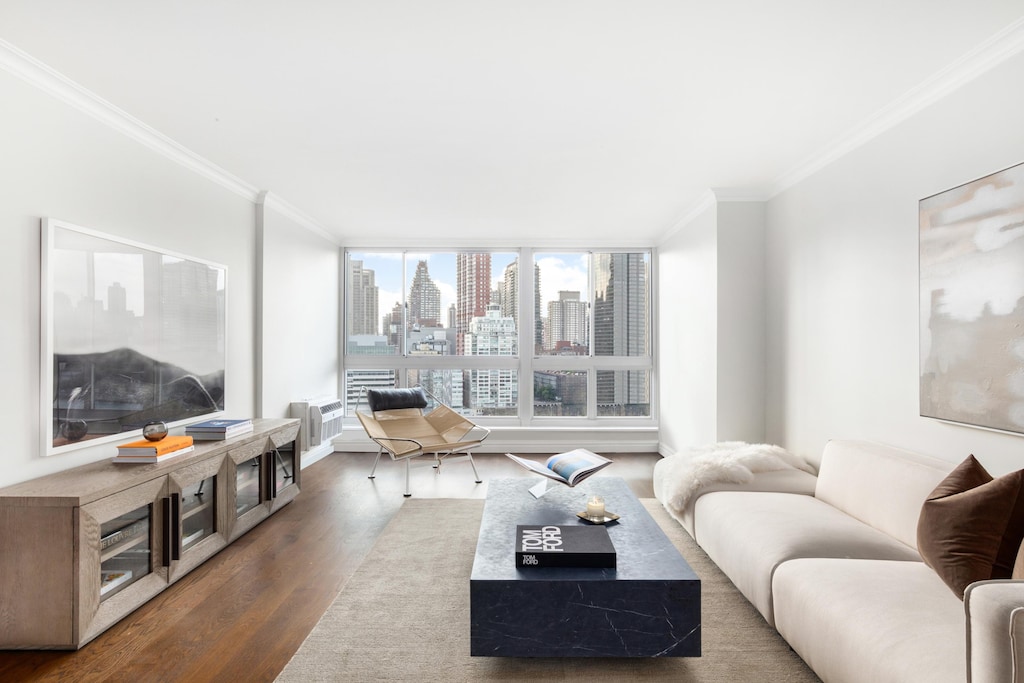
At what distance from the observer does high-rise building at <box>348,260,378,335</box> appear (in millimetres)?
6664

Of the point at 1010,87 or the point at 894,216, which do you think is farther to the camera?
the point at 894,216

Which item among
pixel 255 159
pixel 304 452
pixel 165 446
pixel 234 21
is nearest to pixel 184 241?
pixel 255 159

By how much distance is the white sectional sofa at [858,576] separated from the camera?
4.08 feet

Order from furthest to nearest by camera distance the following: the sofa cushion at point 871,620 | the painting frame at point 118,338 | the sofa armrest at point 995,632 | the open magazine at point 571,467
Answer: the open magazine at point 571,467 < the painting frame at point 118,338 < the sofa cushion at point 871,620 < the sofa armrest at point 995,632

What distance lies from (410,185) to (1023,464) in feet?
13.2

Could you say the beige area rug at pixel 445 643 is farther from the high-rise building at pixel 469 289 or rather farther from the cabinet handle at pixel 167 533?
the high-rise building at pixel 469 289

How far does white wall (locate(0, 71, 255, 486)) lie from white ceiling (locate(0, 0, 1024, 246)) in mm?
226

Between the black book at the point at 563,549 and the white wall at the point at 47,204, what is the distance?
2292 mm

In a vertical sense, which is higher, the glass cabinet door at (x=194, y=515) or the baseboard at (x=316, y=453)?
the glass cabinet door at (x=194, y=515)

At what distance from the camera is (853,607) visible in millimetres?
1750

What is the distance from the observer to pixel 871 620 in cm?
167

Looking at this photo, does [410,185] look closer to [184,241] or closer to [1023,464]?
[184,241]

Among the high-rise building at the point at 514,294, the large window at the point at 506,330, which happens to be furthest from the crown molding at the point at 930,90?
the high-rise building at the point at 514,294

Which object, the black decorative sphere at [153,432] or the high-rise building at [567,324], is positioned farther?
the high-rise building at [567,324]
